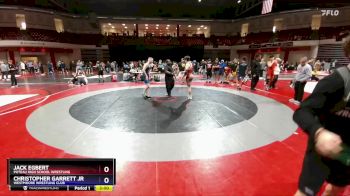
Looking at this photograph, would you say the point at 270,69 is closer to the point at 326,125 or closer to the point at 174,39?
the point at 326,125

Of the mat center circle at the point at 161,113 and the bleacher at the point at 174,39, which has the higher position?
the bleacher at the point at 174,39

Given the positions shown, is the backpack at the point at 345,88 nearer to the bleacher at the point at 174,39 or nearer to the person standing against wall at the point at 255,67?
the person standing against wall at the point at 255,67

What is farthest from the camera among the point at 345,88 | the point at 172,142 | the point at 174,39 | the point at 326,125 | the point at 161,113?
the point at 174,39

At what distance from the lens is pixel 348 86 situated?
142cm

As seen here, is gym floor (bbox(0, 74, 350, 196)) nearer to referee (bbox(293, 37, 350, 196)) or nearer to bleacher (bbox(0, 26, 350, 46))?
referee (bbox(293, 37, 350, 196))

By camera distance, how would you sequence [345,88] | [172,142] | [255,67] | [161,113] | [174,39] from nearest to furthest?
[345,88] → [172,142] → [161,113] → [255,67] → [174,39]

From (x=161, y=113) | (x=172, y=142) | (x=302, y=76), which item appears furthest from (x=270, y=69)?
(x=172, y=142)

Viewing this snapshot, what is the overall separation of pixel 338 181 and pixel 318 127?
729mm
